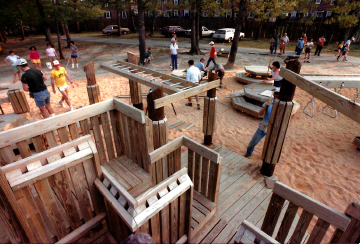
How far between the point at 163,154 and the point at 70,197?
1139 mm

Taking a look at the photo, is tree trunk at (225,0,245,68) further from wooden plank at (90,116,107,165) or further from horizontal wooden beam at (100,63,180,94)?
wooden plank at (90,116,107,165)

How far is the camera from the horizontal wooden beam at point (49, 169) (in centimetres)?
172

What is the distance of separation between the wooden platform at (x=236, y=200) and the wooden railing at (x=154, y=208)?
644mm

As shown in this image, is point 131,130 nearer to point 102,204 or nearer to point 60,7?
point 102,204

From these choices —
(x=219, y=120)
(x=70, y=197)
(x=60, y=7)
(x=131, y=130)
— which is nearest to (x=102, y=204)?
(x=70, y=197)

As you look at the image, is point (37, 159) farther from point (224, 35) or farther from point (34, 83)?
point (224, 35)

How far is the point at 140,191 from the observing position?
309cm

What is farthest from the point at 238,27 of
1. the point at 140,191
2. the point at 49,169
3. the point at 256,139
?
the point at 49,169

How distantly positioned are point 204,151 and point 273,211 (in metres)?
1.02

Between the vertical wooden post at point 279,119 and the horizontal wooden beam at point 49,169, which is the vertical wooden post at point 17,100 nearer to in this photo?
the horizontal wooden beam at point 49,169

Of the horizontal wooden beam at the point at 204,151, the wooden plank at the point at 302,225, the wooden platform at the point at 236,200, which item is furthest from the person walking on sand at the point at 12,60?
the wooden plank at the point at 302,225

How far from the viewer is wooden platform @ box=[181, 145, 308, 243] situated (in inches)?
112

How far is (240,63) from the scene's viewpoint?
14.0 meters

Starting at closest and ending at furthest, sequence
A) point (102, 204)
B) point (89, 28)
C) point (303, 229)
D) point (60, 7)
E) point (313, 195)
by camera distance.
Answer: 1. point (303, 229)
2. point (102, 204)
3. point (313, 195)
4. point (60, 7)
5. point (89, 28)
